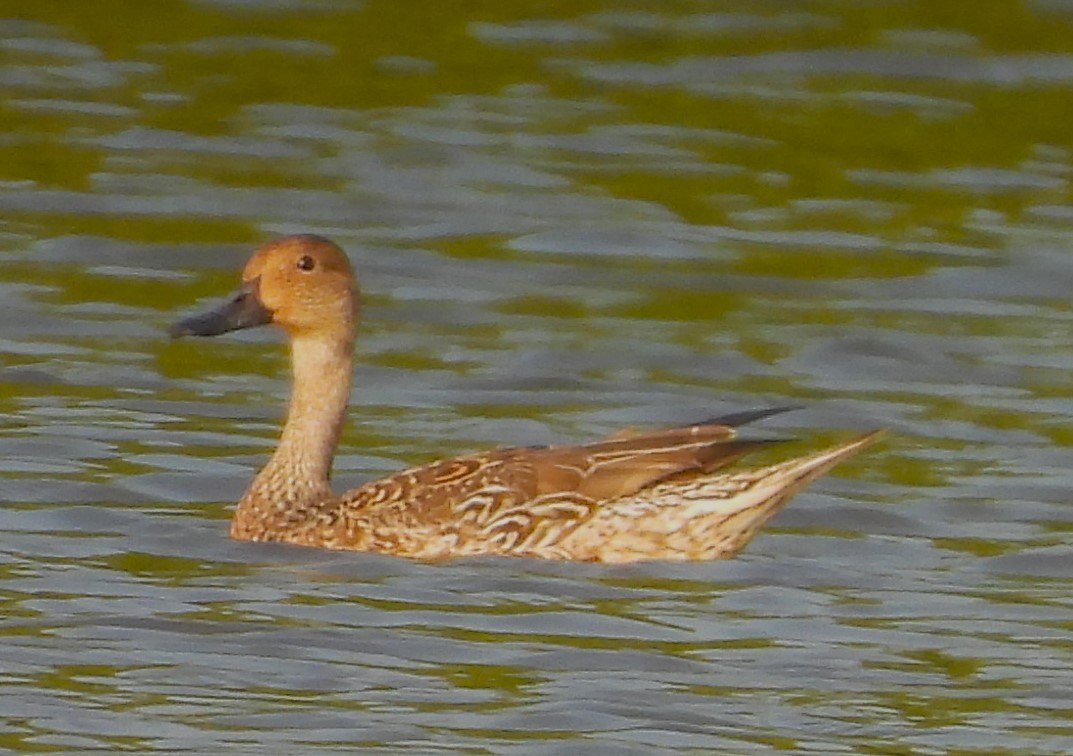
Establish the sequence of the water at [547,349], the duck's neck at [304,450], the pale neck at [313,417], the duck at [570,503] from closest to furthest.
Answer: the water at [547,349], the duck at [570,503], the duck's neck at [304,450], the pale neck at [313,417]

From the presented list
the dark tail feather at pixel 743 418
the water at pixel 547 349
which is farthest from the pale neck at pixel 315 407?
the dark tail feather at pixel 743 418

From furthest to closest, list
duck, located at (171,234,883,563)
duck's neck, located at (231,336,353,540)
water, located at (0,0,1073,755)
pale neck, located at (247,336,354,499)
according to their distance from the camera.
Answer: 1. pale neck, located at (247,336,354,499)
2. duck's neck, located at (231,336,353,540)
3. duck, located at (171,234,883,563)
4. water, located at (0,0,1073,755)

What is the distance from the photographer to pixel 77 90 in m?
19.1

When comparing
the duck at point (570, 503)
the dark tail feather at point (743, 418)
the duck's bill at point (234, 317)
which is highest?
the duck's bill at point (234, 317)

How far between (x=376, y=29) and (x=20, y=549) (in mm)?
8623

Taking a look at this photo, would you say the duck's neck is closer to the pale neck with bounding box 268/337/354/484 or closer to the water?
the pale neck with bounding box 268/337/354/484

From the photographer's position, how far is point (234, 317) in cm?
1297

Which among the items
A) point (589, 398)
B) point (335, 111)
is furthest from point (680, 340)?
point (335, 111)

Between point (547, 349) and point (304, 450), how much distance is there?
2.70 m

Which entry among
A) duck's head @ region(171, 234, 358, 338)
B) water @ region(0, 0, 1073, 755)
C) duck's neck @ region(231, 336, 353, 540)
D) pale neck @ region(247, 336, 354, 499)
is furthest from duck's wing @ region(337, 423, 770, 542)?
duck's head @ region(171, 234, 358, 338)

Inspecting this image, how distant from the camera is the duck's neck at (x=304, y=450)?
12.6m

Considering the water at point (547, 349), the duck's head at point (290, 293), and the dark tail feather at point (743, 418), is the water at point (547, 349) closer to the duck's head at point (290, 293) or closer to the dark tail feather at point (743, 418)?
the dark tail feather at point (743, 418)

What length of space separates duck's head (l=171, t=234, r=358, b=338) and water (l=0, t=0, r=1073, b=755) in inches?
25.5

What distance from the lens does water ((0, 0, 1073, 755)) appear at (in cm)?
1036
